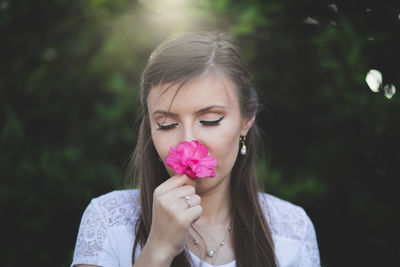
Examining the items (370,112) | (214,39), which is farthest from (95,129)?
(370,112)

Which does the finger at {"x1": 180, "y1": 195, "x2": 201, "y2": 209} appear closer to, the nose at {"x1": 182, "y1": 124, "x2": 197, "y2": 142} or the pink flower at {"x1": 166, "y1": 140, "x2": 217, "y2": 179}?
the pink flower at {"x1": 166, "y1": 140, "x2": 217, "y2": 179}

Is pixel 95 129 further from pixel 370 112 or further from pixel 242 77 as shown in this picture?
pixel 370 112

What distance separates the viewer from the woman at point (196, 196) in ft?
6.06

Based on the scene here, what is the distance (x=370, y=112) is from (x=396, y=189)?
0.60 m

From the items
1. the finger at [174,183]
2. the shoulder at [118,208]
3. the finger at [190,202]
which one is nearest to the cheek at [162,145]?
the finger at [174,183]

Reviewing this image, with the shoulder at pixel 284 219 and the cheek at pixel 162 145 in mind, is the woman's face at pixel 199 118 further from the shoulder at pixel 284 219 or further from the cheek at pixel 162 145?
the shoulder at pixel 284 219

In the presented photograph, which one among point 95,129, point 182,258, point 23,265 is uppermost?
point 95,129

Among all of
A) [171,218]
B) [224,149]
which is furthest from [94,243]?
[224,149]

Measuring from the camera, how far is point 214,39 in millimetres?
2406

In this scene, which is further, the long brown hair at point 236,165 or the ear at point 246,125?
the ear at point 246,125

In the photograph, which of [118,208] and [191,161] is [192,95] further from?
[118,208]

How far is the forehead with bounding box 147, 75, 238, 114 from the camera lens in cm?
204

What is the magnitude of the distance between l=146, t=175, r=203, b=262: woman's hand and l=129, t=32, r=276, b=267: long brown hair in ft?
1.38

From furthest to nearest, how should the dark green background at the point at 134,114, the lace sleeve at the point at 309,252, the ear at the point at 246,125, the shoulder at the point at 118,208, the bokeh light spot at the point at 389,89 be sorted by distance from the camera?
the dark green background at the point at 134,114 < the lace sleeve at the point at 309,252 < the ear at the point at 246,125 < the shoulder at the point at 118,208 < the bokeh light spot at the point at 389,89
